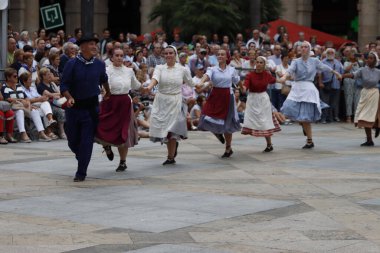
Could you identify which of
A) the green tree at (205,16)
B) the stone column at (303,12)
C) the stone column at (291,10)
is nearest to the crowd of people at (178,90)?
the green tree at (205,16)

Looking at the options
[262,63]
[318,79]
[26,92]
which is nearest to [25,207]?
[262,63]

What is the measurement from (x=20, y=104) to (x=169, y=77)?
5030 millimetres

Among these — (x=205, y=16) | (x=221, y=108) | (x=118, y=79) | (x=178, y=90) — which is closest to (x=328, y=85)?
(x=205, y=16)

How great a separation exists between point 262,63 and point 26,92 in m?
4.98

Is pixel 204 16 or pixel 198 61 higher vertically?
pixel 204 16

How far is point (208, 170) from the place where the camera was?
1534 centimetres

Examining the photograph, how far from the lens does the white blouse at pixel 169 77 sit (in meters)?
15.8

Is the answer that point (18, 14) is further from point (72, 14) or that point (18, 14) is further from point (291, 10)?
point (291, 10)

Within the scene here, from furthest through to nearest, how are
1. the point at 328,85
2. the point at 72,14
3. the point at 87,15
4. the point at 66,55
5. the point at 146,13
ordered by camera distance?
the point at 72,14 < the point at 146,13 < the point at 328,85 < the point at 66,55 < the point at 87,15

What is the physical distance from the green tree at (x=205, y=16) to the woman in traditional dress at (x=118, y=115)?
42.1 feet

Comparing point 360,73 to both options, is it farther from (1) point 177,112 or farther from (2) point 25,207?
(2) point 25,207

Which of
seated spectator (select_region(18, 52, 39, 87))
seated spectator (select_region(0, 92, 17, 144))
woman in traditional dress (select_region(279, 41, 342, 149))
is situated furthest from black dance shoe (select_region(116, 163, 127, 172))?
seated spectator (select_region(18, 52, 39, 87))

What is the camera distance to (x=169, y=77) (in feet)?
51.8

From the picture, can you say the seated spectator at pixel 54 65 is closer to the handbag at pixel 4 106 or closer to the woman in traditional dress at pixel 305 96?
the handbag at pixel 4 106
